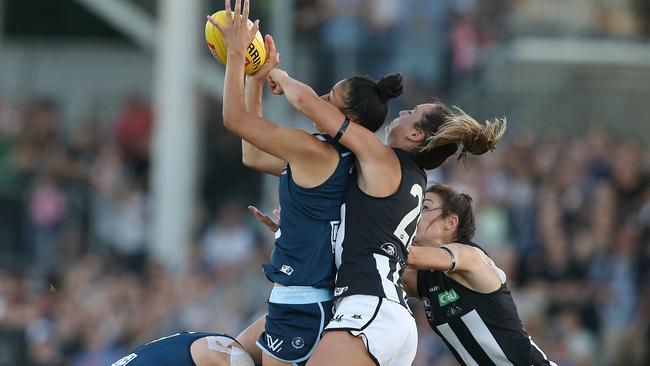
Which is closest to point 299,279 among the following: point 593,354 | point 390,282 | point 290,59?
point 390,282

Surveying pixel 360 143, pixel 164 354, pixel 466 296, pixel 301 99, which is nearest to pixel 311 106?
pixel 301 99

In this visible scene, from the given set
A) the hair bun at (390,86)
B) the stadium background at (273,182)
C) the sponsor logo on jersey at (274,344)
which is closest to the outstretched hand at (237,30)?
the hair bun at (390,86)

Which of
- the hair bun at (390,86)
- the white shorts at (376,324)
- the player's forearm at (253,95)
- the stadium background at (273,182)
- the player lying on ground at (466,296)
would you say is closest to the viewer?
the white shorts at (376,324)

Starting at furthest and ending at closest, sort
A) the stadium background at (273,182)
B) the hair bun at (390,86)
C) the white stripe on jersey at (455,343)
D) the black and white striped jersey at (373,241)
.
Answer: the stadium background at (273,182) → the white stripe on jersey at (455,343) → the hair bun at (390,86) → the black and white striped jersey at (373,241)

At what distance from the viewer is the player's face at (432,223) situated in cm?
726

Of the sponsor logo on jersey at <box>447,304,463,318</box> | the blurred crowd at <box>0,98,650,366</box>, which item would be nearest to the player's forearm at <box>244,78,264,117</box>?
the sponsor logo on jersey at <box>447,304,463,318</box>

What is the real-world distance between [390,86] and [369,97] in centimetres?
12

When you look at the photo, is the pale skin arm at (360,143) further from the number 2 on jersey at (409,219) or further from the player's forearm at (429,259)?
the player's forearm at (429,259)

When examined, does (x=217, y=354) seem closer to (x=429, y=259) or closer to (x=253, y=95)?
(x=429, y=259)

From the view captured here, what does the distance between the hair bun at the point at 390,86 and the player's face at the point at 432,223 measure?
927 millimetres

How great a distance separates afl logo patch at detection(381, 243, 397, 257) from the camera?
641 centimetres

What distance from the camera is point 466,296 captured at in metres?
7.16

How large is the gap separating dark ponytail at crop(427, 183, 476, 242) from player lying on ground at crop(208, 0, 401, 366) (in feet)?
3.03

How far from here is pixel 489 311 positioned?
7137 millimetres
